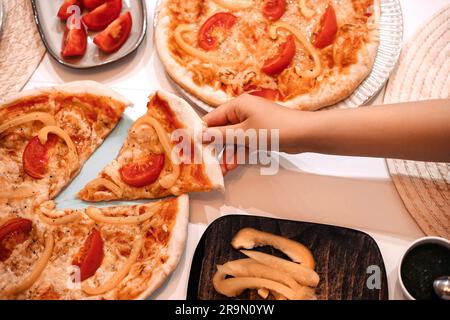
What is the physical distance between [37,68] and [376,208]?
234cm

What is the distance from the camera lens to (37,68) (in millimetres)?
2869

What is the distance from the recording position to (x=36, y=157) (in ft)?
8.32

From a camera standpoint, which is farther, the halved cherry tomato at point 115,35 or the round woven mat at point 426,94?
the halved cherry tomato at point 115,35

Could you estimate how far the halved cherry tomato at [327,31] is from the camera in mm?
2691

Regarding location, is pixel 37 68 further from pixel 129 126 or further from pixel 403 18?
pixel 403 18

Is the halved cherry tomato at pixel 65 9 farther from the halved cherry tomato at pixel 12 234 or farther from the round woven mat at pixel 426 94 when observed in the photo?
the round woven mat at pixel 426 94

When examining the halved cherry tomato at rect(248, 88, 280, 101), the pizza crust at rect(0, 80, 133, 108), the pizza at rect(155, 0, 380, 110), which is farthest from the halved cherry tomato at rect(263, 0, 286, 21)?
the pizza crust at rect(0, 80, 133, 108)

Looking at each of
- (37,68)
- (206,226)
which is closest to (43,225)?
(206,226)

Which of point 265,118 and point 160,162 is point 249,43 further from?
point 160,162

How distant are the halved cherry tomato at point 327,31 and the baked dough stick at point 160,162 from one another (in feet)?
3.15

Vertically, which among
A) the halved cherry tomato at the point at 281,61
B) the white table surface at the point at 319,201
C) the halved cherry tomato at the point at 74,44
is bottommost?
the white table surface at the point at 319,201

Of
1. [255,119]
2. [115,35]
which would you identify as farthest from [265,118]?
[115,35]

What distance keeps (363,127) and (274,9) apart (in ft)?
3.91

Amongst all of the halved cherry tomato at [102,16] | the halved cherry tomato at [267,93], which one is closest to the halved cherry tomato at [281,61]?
the halved cherry tomato at [267,93]
